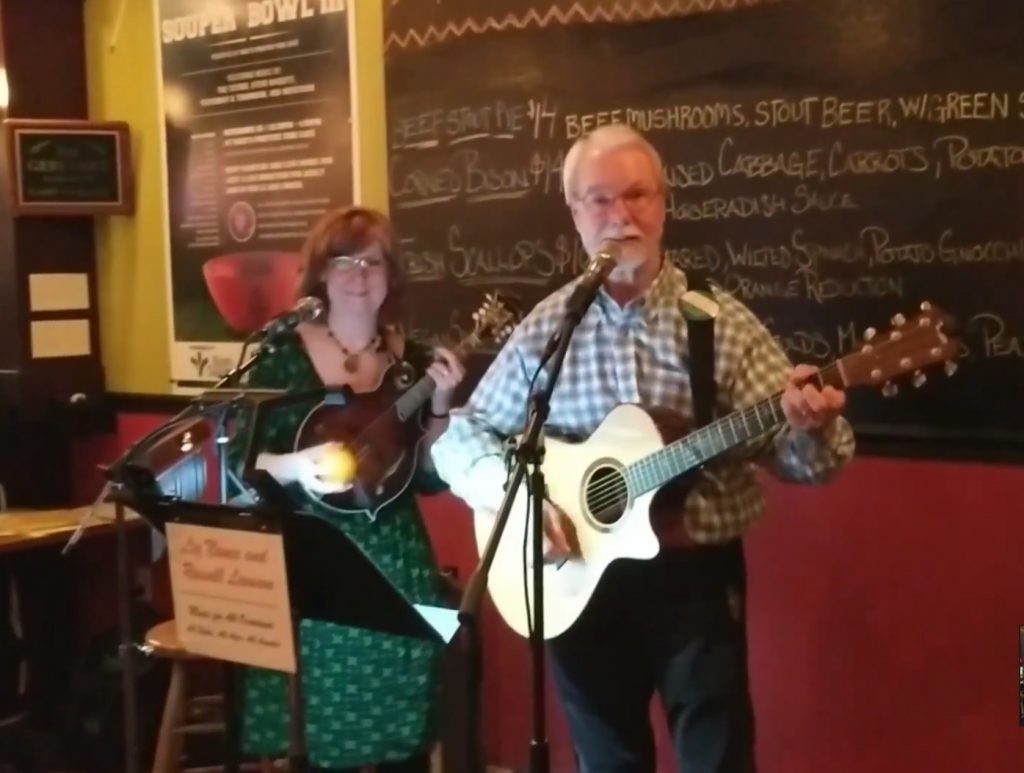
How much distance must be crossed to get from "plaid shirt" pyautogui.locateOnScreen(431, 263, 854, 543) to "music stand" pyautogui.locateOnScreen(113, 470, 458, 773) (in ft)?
1.47

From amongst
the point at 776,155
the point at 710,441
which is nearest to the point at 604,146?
the point at 710,441

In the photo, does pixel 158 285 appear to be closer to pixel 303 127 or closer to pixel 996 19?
pixel 303 127

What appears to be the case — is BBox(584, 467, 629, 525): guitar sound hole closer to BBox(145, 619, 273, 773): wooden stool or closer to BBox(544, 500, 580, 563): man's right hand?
BBox(544, 500, 580, 563): man's right hand

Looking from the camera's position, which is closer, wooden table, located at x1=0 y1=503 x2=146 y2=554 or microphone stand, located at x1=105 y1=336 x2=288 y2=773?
microphone stand, located at x1=105 y1=336 x2=288 y2=773

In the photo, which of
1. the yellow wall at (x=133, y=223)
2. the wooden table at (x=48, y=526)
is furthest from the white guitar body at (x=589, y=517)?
the yellow wall at (x=133, y=223)

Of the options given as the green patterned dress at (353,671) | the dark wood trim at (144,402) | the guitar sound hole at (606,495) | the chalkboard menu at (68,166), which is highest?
the chalkboard menu at (68,166)

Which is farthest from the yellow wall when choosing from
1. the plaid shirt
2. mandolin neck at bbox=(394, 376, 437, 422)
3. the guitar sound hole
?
the guitar sound hole

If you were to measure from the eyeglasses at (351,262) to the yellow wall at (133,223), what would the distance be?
1.69 metres

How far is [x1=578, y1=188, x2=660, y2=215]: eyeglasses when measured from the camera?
2271mm

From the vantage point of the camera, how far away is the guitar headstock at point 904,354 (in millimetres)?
2068

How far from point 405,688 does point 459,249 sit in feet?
3.89

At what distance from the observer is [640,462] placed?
2262 millimetres

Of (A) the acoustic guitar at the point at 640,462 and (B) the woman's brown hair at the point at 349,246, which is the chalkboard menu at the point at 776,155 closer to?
(A) the acoustic guitar at the point at 640,462

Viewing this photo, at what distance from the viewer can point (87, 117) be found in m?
4.30
